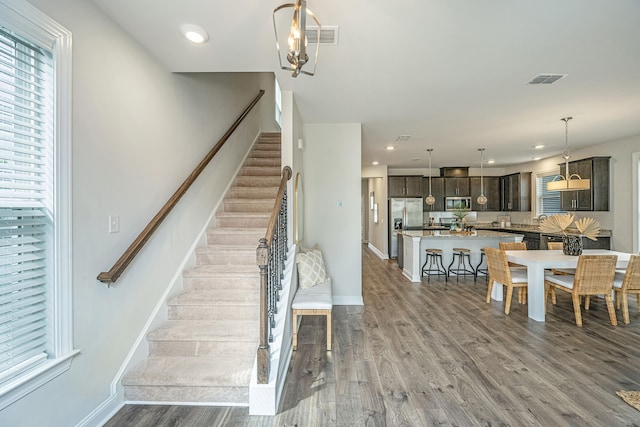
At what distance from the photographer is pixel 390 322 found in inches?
153

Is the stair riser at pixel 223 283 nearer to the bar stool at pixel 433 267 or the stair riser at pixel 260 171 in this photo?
the stair riser at pixel 260 171

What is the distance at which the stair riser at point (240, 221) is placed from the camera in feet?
12.7

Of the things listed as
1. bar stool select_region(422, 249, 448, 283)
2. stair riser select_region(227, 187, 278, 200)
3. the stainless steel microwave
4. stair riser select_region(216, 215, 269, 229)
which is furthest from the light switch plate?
the stainless steel microwave

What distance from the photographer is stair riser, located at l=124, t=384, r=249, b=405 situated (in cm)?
224

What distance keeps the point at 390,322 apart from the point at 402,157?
194 inches

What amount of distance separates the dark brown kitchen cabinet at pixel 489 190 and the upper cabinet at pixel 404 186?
1.73 m

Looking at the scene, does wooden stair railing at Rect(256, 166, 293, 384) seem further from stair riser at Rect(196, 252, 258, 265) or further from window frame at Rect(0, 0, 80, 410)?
window frame at Rect(0, 0, 80, 410)

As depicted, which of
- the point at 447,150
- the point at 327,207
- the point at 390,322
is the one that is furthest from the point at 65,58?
the point at 447,150

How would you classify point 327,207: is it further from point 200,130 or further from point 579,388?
point 579,388

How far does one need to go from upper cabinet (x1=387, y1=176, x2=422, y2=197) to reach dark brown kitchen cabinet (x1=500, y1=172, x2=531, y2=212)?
8.49 ft

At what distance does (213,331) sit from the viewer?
2.60 metres

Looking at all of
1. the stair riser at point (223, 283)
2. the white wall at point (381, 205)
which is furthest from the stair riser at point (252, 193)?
the white wall at point (381, 205)

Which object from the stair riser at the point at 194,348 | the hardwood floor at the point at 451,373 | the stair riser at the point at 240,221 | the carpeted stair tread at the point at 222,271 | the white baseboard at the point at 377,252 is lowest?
the hardwood floor at the point at 451,373

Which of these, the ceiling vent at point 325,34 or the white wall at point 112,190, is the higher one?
the ceiling vent at point 325,34
